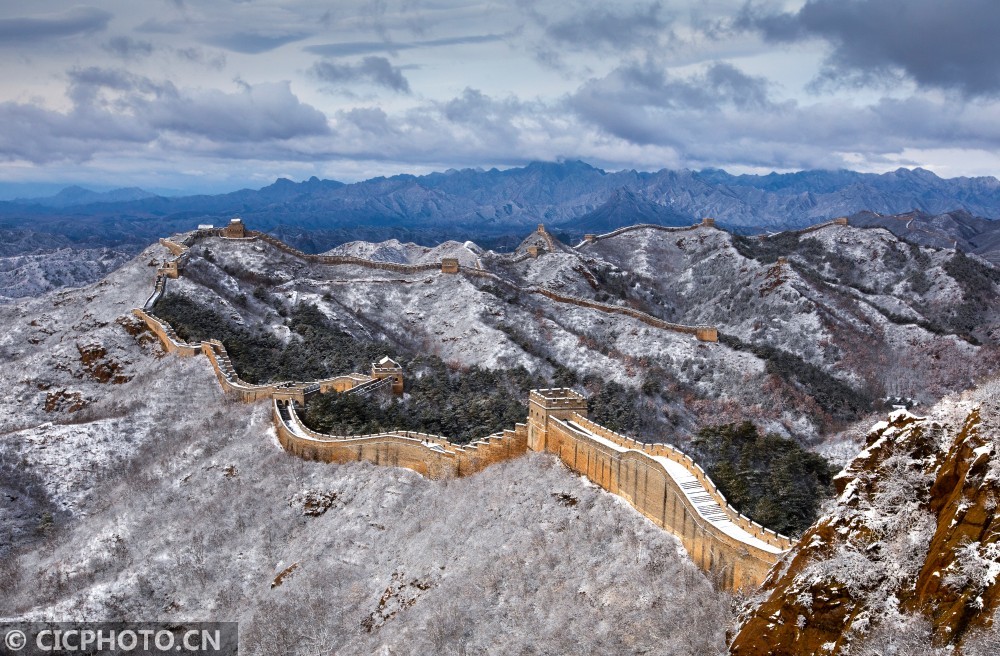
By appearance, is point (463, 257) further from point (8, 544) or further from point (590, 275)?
point (8, 544)

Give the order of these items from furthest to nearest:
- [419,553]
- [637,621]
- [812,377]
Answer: [812,377]
[419,553]
[637,621]

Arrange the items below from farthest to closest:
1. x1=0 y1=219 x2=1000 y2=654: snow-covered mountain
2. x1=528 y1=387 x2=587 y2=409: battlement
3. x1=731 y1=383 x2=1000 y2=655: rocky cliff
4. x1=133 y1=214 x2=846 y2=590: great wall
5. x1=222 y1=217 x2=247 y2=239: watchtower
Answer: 1. x1=222 y1=217 x2=247 y2=239: watchtower
2. x1=528 y1=387 x2=587 y2=409: battlement
3. x1=0 y1=219 x2=1000 y2=654: snow-covered mountain
4. x1=133 y1=214 x2=846 y2=590: great wall
5. x1=731 y1=383 x2=1000 y2=655: rocky cliff

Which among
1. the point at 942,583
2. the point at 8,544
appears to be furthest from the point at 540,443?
the point at 8,544

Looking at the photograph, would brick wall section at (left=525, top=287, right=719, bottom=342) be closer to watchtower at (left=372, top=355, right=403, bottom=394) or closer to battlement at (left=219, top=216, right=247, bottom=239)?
battlement at (left=219, top=216, right=247, bottom=239)

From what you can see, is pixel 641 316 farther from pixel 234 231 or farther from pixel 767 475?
pixel 234 231

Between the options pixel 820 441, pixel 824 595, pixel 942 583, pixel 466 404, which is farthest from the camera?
pixel 820 441

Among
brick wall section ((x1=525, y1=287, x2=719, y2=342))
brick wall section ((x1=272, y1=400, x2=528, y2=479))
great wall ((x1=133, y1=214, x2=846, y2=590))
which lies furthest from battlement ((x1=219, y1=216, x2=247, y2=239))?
brick wall section ((x1=272, y1=400, x2=528, y2=479))
